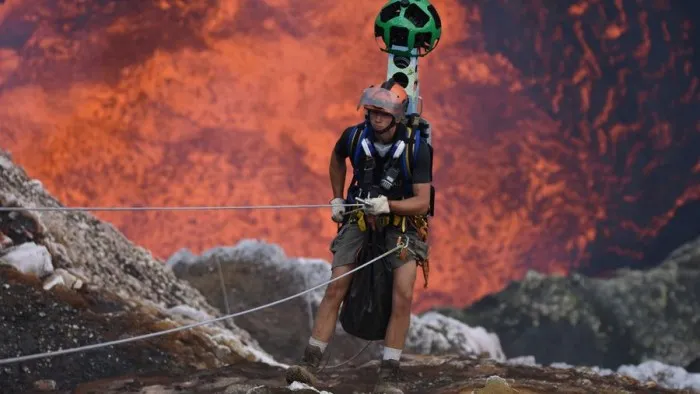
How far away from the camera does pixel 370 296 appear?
6.47m

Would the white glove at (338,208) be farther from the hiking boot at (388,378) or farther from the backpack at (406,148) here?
the hiking boot at (388,378)

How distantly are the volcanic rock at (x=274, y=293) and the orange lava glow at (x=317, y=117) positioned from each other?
132 inches

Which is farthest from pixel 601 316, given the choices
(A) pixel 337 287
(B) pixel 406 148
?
(B) pixel 406 148

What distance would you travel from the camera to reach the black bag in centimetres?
640

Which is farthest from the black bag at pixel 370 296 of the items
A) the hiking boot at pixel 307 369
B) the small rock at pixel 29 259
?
the small rock at pixel 29 259

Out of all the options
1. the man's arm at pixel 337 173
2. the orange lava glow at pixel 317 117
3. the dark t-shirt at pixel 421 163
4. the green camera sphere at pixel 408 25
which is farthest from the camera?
the orange lava glow at pixel 317 117

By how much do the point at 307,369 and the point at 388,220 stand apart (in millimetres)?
1073

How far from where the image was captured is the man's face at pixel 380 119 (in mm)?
6113

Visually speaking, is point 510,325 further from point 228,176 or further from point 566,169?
point 228,176

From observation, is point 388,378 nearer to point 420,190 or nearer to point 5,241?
point 420,190

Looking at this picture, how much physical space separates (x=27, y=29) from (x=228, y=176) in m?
3.72

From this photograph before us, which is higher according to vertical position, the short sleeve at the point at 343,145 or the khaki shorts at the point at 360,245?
the short sleeve at the point at 343,145

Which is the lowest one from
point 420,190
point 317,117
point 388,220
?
point 388,220

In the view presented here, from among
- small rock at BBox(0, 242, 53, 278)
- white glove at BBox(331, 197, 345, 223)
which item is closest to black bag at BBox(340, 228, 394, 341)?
white glove at BBox(331, 197, 345, 223)
